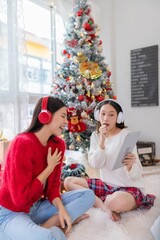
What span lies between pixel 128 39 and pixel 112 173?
87.6 inches

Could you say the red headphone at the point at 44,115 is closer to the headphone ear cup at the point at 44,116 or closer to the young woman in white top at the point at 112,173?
the headphone ear cup at the point at 44,116

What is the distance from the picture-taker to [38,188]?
939 millimetres

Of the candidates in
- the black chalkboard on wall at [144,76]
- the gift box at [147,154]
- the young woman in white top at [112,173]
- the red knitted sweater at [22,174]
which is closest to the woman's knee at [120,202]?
the young woman in white top at [112,173]

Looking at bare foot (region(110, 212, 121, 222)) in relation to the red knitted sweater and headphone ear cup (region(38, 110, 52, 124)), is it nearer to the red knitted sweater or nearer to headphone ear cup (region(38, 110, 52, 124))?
the red knitted sweater

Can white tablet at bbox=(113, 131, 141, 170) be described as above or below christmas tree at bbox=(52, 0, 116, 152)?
below

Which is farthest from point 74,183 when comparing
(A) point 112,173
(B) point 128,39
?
(B) point 128,39

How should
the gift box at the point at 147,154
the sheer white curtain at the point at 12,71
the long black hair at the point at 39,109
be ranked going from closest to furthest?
the long black hair at the point at 39,109 < the sheer white curtain at the point at 12,71 < the gift box at the point at 147,154

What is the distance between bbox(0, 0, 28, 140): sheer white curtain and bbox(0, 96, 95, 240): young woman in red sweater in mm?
1221

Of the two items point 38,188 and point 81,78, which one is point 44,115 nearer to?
point 38,188

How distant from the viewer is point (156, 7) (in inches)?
111

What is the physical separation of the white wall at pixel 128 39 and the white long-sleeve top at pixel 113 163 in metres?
1.62

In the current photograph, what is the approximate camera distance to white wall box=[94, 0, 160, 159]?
285 cm

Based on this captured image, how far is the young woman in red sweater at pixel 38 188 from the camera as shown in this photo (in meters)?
0.90

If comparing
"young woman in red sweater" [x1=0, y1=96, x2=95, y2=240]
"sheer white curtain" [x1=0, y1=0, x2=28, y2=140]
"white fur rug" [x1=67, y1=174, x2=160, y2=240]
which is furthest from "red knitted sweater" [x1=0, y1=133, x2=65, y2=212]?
"sheer white curtain" [x1=0, y1=0, x2=28, y2=140]
